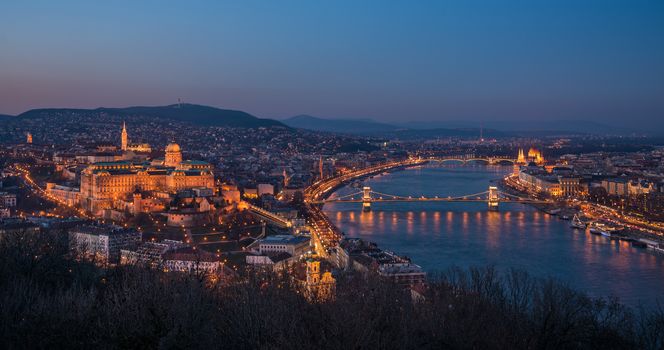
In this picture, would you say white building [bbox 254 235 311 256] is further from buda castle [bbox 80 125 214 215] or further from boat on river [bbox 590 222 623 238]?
boat on river [bbox 590 222 623 238]

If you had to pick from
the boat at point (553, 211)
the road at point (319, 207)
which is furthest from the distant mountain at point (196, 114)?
the boat at point (553, 211)


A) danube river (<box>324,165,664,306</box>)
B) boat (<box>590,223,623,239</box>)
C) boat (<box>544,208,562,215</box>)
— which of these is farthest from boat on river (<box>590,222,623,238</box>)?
boat (<box>544,208,562,215</box>)

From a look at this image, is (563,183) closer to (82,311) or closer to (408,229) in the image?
(408,229)

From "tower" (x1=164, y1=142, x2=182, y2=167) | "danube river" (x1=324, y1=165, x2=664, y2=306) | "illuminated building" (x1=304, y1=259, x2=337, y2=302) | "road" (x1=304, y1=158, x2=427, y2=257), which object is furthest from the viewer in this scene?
"tower" (x1=164, y1=142, x2=182, y2=167)

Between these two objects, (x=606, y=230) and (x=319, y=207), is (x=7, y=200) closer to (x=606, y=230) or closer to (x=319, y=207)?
(x=319, y=207)

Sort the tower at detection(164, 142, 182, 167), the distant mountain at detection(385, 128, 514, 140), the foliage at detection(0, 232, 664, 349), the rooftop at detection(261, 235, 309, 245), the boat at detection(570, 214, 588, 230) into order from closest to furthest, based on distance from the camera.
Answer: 1. the foliage at detection(0, 232, 664, 349)
2. the rooftop at detection(261, 235, 309, 245)
3. the boat at detection(570, 214, 588, 230)
4. the tower at detection(164, 142, 182, 167)
5. the distant mountain at detection(385, 128, 514, 140)

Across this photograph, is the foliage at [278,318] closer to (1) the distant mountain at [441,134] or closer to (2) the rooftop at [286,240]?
(2) the rooftop at [286,240]

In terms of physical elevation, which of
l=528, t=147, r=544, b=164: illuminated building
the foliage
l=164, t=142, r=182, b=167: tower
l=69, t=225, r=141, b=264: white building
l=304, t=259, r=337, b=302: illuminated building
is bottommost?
l=528, t=147, r=544, b=164: illuminated building
